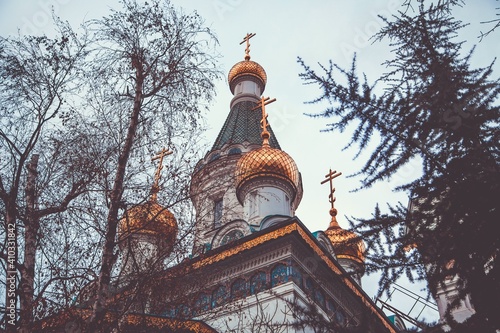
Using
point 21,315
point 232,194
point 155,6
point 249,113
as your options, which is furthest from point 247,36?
point 21,315

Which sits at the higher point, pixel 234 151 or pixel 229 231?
pixel 234 151

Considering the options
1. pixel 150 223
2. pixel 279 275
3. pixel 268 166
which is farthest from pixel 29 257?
pixel 268 166

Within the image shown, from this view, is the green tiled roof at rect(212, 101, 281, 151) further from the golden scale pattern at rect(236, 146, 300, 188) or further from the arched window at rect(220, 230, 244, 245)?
the arched window at rect(220, 230, 244, 245)

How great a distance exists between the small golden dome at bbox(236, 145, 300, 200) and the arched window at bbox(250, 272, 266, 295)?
10.8 ft

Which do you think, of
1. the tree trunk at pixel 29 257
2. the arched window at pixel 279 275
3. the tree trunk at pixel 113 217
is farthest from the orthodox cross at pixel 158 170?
the arched window at pixel 279 275

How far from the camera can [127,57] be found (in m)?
5.94

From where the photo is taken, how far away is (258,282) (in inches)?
402

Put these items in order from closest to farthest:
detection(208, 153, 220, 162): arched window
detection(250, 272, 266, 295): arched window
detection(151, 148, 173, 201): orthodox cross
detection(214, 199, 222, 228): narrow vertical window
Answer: detection(151, 148, 173, 201): orthodox cross → detection(214, 199, 222, 228): narrow vertical window → detection(250, 272, 266, 295): arched window → detection(208, 153, 220, 162): arched window

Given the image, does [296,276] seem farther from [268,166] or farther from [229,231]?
[268,166]

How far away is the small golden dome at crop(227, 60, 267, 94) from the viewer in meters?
21.1

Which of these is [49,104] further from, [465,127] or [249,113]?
[249,113]

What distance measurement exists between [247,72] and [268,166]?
8565mm

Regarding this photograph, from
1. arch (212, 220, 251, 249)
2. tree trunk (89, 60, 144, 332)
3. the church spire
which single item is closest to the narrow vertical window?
arch (212, 220, 251, 249)

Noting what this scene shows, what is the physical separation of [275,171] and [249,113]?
260 inches
